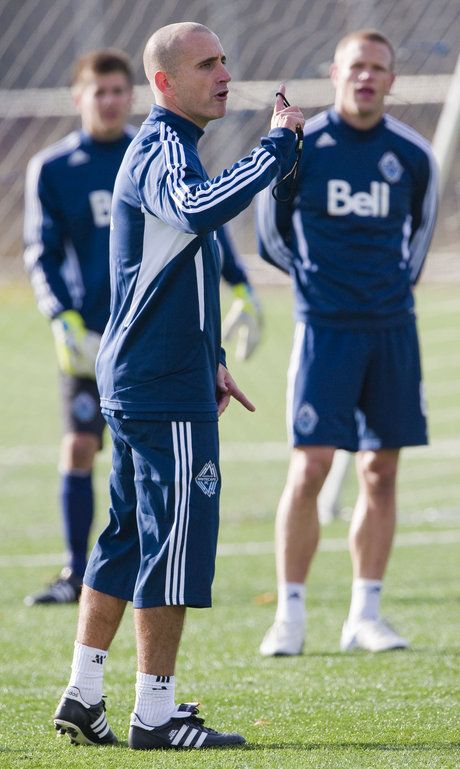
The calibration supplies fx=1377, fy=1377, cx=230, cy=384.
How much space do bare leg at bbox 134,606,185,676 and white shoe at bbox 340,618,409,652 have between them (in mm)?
1533

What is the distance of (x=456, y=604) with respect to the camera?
18.8 feet

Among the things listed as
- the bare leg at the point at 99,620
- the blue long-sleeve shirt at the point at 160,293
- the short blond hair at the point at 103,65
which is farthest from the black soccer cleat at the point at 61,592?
the blue long-sleeve shirt at the point at 160,293

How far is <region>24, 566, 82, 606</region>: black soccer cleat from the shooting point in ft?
19.5

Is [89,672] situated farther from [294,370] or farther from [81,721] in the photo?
[294,370]

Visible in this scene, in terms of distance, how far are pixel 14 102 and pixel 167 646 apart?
7.04m

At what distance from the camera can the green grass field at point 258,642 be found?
3.53 meters

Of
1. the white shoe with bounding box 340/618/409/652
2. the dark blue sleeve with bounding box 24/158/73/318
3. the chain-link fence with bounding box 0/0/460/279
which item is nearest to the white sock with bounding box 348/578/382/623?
the white shoe with bounding box 340/618/409/652

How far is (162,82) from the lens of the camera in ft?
11.8

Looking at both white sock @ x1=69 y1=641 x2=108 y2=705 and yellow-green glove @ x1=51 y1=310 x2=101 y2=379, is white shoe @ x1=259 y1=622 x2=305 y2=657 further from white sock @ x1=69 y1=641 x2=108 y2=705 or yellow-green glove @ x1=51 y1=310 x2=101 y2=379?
yellow-green glove @ x1=51 y1=310 x2=101 y2=379

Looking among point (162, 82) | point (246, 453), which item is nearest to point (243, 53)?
point (246, 453)

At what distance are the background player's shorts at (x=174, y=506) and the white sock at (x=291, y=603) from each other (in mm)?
1393

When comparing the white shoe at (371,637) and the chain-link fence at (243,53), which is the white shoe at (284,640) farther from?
the chain-link fence at (243,53)

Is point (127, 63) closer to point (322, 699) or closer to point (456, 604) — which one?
point (456, 604)

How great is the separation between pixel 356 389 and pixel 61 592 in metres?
1.77
